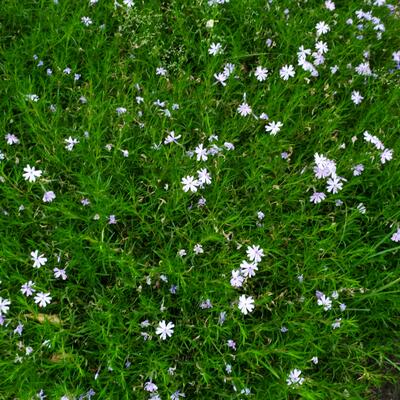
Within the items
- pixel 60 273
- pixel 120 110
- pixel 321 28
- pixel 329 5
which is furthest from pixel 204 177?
pixel 329 5

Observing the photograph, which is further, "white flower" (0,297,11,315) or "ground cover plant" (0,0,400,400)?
"ground cover plant" (0,0,400,400)

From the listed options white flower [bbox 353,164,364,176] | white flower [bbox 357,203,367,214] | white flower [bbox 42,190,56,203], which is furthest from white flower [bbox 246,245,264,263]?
white flower [bbox 42,190,56,203]

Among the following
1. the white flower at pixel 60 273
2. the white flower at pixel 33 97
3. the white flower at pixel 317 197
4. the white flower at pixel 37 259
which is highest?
the white flower at pixel 33 97

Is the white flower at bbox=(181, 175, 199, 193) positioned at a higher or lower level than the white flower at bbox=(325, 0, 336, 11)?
lower

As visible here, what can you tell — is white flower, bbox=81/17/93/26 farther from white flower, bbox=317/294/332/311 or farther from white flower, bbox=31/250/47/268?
white flower, bbox=317/294/332/311

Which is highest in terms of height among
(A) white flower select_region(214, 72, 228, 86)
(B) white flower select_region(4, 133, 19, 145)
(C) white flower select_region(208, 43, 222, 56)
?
(C) white flower select_region(208, 43, 222, 56)

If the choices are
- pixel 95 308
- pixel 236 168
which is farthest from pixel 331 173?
pixel 95 308

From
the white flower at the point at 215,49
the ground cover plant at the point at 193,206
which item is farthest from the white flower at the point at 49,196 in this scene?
the white flower at the point at 215,49

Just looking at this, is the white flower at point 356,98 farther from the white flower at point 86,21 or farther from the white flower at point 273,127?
the white flower at point 86,21
